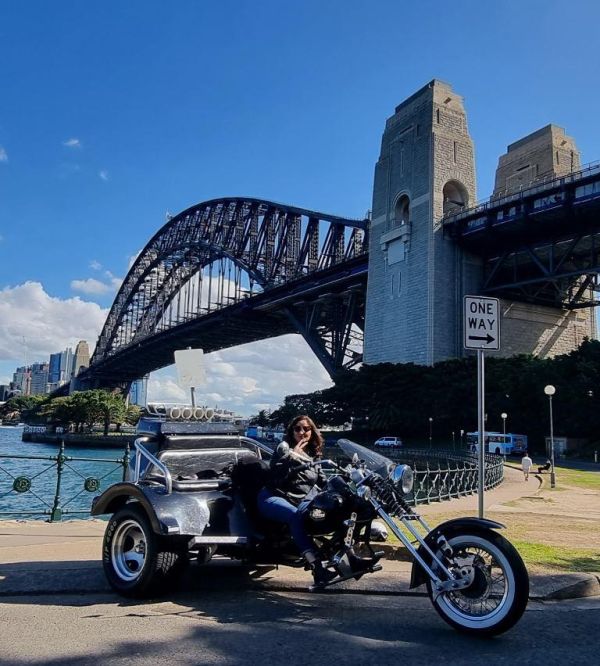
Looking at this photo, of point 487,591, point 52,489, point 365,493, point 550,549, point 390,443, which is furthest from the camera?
point 390,443

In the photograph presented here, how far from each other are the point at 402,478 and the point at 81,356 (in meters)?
140

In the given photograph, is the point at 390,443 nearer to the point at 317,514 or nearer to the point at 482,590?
the point at 317,514

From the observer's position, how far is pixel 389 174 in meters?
56.1

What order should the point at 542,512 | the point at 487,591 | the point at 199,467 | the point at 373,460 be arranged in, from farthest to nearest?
the point at 542,512, the point at 199,467, the point at 373,460, the point at 487,591

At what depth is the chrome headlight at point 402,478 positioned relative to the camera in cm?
406

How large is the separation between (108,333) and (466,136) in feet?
294

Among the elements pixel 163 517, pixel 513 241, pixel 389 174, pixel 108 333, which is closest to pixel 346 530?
pixel 163 517

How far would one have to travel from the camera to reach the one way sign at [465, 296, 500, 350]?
21.0 feet

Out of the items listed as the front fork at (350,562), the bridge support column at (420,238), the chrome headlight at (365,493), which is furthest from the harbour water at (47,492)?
the bridge support column at (420,238)

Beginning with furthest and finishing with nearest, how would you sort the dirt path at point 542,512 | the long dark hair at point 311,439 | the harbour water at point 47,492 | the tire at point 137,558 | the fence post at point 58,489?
the harbour water at point 47,492
the fence post at point 58,489
the dirt path at point 542,512
the long dark hair at point 311,439
the tire at point 137,558

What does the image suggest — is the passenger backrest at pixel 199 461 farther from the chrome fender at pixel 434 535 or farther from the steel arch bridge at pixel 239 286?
the steel arch bridge at pixel 239 286

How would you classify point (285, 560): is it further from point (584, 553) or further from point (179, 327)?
point (179, 327)

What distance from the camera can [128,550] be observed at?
494 cm

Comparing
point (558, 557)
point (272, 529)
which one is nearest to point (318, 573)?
point (272, 529)
